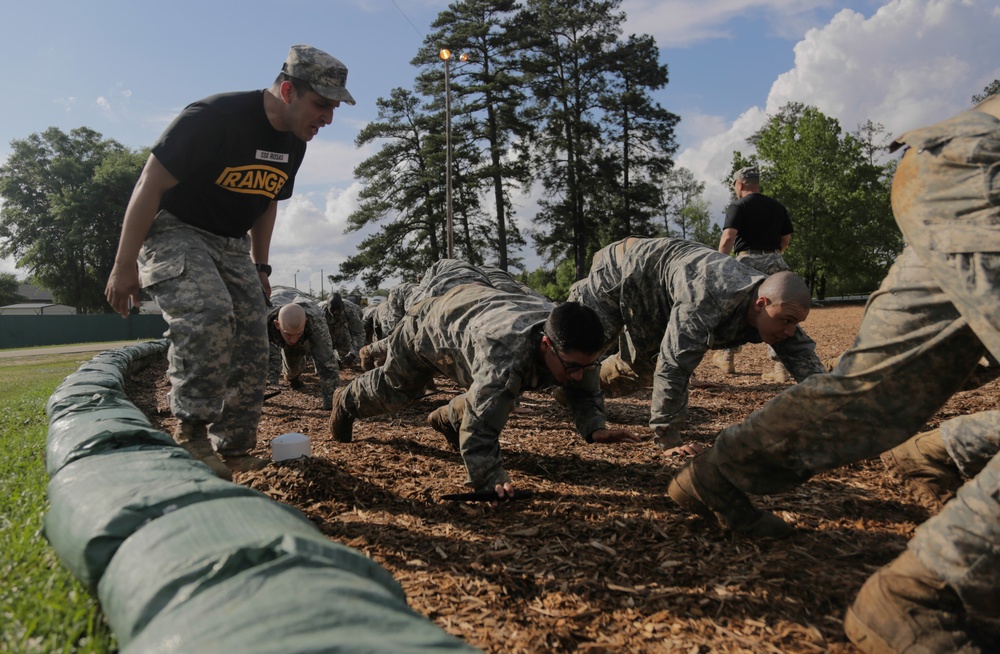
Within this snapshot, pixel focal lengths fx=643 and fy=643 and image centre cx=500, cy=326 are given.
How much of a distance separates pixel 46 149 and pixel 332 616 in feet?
193

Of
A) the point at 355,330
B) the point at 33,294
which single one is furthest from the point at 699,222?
the point at 33,294

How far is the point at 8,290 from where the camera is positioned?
6181 cm

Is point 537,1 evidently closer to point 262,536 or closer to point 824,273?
point 824,273

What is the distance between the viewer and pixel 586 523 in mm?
2852

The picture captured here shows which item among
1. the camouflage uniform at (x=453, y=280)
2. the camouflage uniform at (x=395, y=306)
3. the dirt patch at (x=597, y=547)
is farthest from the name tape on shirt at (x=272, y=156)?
the camouflage uniform at (x=395, y=306)

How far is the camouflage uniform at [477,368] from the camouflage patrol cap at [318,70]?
134 centimetres

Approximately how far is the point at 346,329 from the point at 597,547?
7459mm

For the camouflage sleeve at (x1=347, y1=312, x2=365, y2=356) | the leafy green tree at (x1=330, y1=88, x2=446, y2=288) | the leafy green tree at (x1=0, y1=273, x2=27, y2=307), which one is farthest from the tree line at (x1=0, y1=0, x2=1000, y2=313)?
the leafy green tree at (x1=0, y1=273, x2=27, y2=307)

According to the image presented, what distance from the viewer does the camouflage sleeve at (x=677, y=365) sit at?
3.67m

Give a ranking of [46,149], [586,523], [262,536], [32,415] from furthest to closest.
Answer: [46,149] < [32,415] < [586,523] < [262,536]

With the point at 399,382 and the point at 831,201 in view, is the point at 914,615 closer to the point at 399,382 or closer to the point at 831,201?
the point at 399,382

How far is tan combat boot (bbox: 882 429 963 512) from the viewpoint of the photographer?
2.83 metres

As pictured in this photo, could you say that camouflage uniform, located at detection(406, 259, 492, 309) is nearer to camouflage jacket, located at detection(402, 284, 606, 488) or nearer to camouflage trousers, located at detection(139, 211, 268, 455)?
camouflage jacket, located at detection(402, 284, 606, 488)

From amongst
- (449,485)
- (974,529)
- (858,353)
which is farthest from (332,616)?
(449,485)
